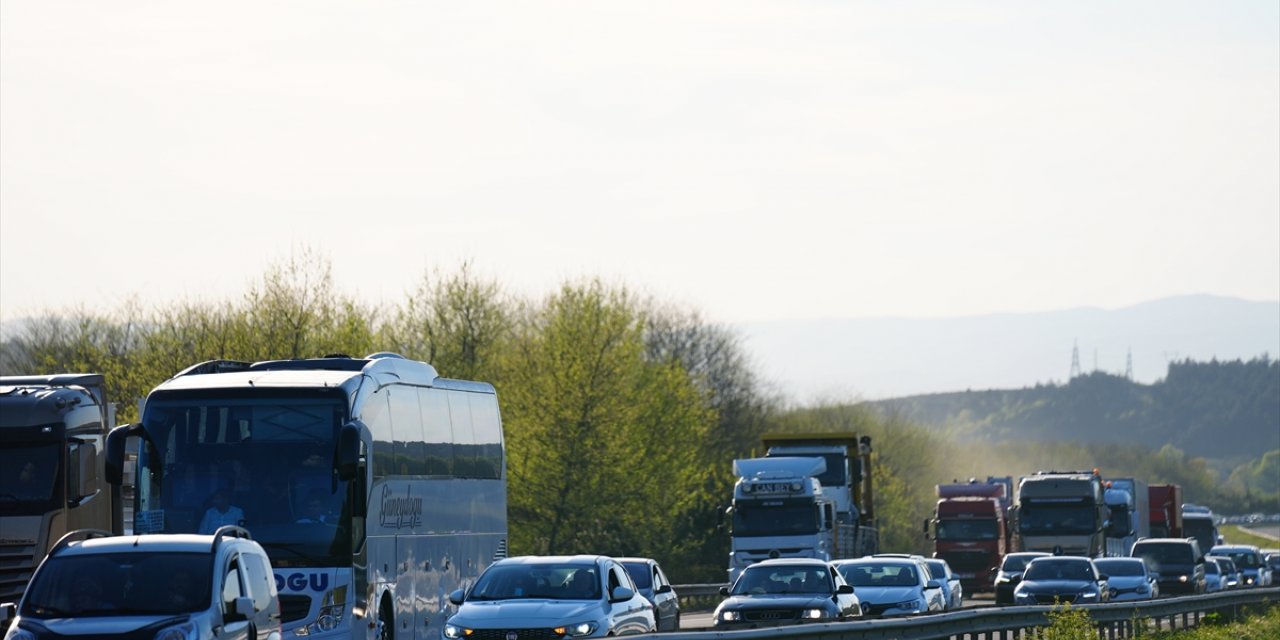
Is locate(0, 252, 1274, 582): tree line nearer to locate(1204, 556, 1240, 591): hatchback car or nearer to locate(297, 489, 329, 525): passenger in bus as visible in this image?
locate(1204, 556, 1240, 591): hatchback car

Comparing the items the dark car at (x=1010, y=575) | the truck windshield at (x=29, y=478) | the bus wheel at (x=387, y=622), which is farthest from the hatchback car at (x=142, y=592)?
the dark car at (x=1010, y=575)

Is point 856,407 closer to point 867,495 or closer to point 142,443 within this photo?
point 867,495

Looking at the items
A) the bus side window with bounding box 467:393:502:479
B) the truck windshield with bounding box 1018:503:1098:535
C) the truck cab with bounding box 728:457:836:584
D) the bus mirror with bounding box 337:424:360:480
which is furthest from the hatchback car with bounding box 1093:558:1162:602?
the bus mirror with bounding box 337:424:360:480

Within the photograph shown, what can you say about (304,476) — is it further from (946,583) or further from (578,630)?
(946,583)

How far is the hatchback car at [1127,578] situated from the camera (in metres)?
39.4

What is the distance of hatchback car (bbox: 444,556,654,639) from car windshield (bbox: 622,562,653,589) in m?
4.20

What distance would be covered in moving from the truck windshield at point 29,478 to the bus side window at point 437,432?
4687mm

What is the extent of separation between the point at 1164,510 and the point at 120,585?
194 ft

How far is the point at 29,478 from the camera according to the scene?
25094 mm

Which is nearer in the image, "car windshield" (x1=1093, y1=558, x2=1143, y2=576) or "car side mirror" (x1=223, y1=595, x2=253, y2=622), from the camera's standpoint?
"car side mirror" (x1=223, y1=595, x2=253, y2=622)

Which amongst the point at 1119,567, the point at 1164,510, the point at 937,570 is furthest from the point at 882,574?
the point at 1164,510

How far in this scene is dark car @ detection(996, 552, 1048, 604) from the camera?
38.9 meters

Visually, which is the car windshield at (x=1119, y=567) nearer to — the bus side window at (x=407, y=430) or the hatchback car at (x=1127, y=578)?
the hatchback car at (x=1127, y=578)

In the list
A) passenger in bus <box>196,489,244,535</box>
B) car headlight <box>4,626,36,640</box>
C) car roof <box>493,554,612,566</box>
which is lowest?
car headlight <box>4,626,36,640</box>
